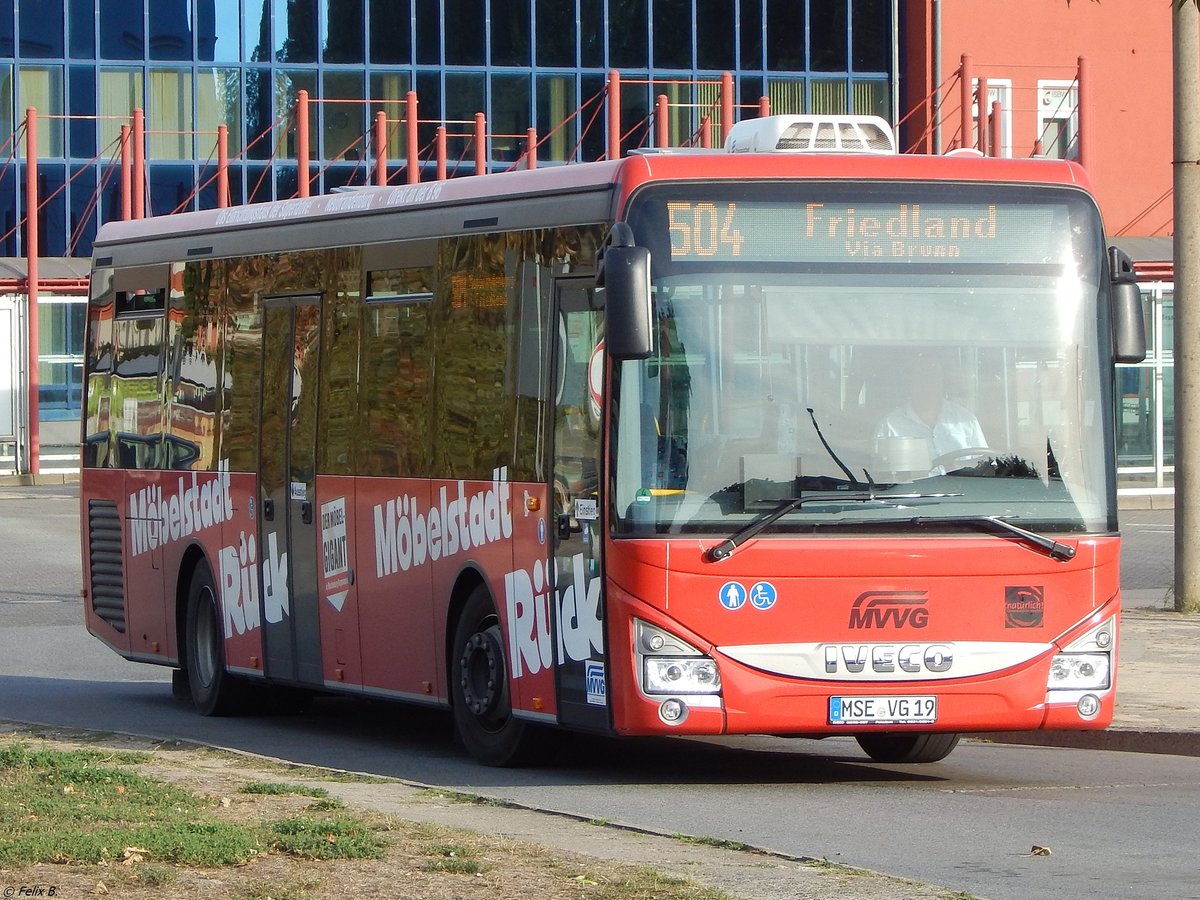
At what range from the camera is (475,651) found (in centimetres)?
1138

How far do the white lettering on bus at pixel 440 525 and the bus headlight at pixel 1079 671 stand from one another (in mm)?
2629

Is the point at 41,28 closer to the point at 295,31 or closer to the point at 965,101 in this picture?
the point at 295,31

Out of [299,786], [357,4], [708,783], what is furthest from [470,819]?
[357,4]

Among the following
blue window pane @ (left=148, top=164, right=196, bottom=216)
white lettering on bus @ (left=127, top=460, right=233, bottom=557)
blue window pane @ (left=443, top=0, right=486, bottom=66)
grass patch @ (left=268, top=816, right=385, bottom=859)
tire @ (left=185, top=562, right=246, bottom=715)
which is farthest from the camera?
blue window pane @ (left=443, top=0, right=486, bottom=66)

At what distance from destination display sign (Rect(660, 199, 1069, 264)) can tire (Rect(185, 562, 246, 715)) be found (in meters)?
5.32

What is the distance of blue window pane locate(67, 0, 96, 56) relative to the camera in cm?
5216

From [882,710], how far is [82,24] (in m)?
45.3

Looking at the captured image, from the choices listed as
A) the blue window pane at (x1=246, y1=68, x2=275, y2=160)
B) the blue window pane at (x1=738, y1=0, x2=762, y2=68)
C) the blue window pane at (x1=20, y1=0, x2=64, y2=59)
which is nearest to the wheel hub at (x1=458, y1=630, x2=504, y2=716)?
the blue window pane at (x1=246, y1=68, x2=275, y2=160)

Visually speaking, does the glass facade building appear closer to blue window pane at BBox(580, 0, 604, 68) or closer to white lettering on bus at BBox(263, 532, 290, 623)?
blue window pane at BBox(580, 0, 604, 68)

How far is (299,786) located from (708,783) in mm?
2114

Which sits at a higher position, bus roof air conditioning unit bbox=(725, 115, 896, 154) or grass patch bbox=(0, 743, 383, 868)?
bus roof air conditioning unit bbox=(725, 115, 896, 154)

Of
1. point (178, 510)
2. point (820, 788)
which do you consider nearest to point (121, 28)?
point (178, 510)

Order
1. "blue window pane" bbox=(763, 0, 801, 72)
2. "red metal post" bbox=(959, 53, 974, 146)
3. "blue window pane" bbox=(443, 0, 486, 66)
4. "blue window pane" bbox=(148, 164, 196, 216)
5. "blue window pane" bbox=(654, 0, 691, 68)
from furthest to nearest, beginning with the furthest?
"blue window pane" bbox=(763, 0, 801, 72)
"blue window pane" bbox=(654, 0, 691, 68)
"blue window pane" bbox=(443, 0, 486, 66)
"blue window pane" bbox=(148, 164, 196, 216)
"red metal post" bbox=(959, 53, 974, 146)

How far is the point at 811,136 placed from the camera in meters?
11.2
